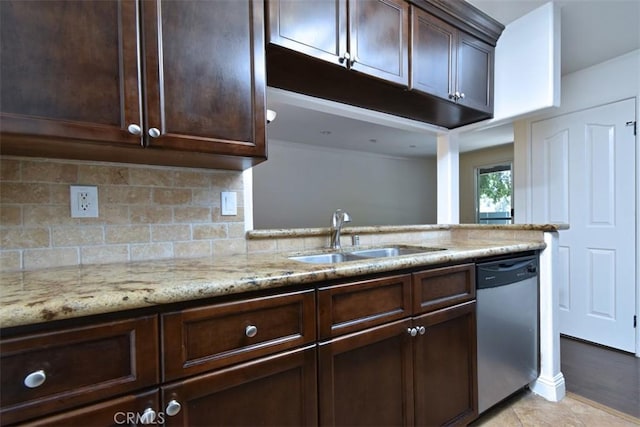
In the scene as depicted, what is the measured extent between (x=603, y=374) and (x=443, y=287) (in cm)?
176

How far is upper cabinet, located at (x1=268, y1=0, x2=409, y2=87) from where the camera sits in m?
1.27

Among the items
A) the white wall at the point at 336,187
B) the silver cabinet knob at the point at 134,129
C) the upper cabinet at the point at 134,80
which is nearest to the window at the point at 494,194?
the white wall at the point at 336,187

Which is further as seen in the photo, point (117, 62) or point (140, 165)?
point (140, 165)

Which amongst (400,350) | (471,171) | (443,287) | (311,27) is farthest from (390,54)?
(471,171)

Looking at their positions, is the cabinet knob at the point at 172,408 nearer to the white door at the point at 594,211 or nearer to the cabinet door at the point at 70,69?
the cabinet door at the point at 70,69

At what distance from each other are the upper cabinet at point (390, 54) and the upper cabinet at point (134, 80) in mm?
232

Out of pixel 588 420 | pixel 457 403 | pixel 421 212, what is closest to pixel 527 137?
pixel 588 420

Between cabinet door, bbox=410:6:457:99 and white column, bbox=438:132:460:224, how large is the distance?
0.67 m

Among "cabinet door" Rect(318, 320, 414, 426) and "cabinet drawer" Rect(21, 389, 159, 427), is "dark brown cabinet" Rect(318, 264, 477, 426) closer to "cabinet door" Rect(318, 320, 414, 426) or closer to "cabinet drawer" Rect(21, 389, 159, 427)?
"cabinet door" Rect(318, 320, 414, 426)

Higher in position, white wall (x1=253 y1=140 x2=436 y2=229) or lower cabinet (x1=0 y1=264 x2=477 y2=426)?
white wall (x1=253 y1=140 x2=436 y2=229)

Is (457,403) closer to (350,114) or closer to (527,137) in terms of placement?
(350,114)

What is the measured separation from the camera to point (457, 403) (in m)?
1.44

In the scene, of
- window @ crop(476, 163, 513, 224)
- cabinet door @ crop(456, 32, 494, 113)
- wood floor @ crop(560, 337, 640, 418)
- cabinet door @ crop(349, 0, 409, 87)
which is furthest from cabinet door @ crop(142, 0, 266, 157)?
window @ crop(476, 163, 513, 224)

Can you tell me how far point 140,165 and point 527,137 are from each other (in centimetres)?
341
